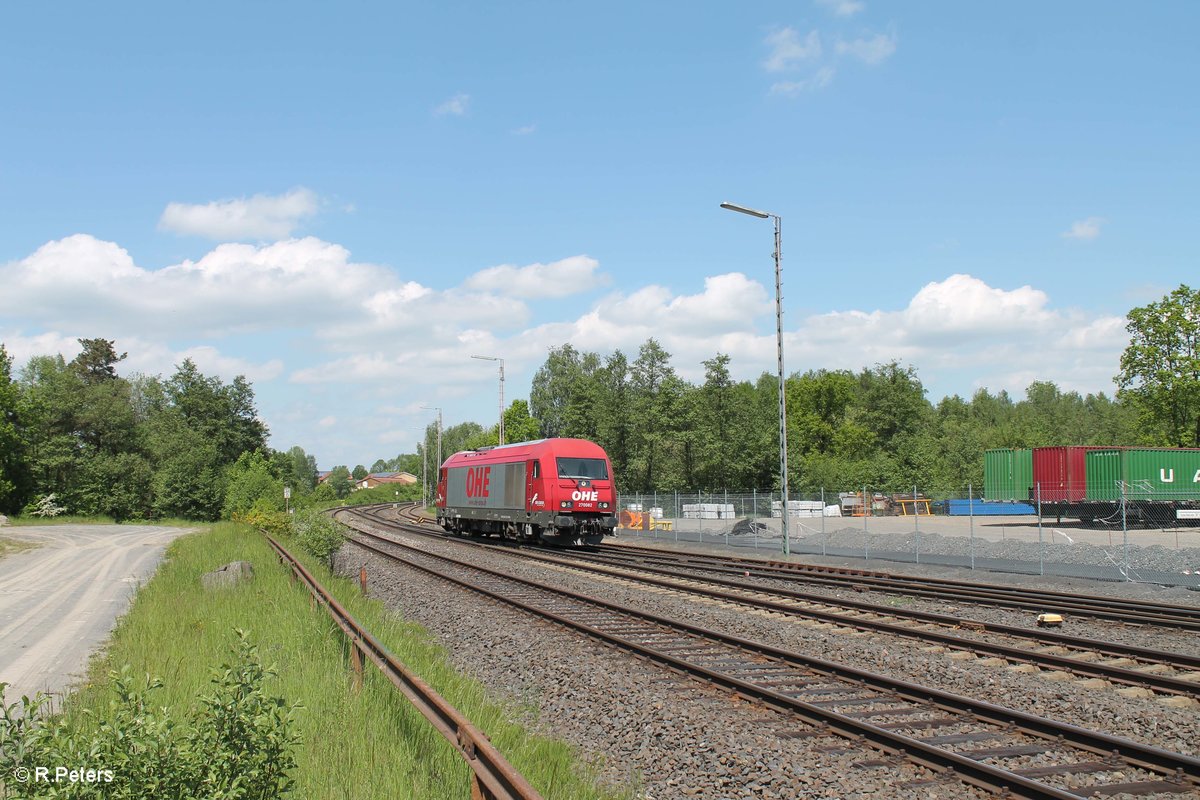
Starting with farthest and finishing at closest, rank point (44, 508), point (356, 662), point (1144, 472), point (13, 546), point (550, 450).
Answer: point (44, 508), point (1144, 472), point (13, 546), point (550, 450), point (356, 662)

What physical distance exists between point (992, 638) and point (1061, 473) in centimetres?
3790

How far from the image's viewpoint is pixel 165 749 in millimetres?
4125

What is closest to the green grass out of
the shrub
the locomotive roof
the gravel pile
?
the shrub

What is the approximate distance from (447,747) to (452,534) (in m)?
34.9

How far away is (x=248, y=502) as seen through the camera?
52750mm

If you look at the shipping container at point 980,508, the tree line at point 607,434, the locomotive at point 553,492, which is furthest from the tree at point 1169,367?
the locomotive at point 553,492

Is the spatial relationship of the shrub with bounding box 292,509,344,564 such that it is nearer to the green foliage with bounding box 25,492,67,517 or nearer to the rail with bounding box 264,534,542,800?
the rail with bounding box 264,534,542,800

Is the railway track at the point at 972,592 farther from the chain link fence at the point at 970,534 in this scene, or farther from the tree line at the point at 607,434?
the tree line at the point at 607,434

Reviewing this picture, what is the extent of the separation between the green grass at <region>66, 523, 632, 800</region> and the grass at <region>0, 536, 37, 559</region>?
1740cm

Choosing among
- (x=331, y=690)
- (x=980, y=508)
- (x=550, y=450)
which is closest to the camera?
(x=331, y=690)

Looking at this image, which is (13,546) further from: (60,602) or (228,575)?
(228,575)

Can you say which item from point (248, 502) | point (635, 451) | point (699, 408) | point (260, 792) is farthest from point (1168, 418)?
point (260, 792)

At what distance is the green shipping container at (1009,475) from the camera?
49.0 meters

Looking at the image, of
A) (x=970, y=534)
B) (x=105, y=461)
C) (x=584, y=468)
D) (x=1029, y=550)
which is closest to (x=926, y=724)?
(x=970, y=534)
